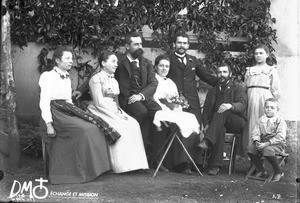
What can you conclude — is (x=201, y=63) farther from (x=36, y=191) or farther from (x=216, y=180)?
(x=36, y=191)

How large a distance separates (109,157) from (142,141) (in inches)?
16.6

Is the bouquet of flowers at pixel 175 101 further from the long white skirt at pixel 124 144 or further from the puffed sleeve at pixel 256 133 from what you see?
the puffed sleeve at pixel 256 133

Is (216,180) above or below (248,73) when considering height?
below

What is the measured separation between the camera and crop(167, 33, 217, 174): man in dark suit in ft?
19.5

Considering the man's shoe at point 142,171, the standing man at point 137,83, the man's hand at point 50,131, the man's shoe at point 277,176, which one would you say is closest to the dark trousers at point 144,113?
the standing man at point 137,83

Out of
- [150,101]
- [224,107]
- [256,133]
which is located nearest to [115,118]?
[150,101]

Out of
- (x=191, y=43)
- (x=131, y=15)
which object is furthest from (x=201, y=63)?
(x=131, y=15)

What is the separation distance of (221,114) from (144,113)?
85cm

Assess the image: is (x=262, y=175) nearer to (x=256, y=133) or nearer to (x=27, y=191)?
(x=256, y=133)

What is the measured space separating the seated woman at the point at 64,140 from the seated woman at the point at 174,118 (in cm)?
78

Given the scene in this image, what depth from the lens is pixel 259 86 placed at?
5.98 m

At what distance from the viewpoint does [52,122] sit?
5516mm

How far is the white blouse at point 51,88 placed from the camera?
18.0 feet

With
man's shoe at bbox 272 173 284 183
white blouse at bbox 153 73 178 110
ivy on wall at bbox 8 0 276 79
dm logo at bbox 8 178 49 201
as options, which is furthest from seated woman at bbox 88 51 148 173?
man's shoe at bbox 272 173 284 183
